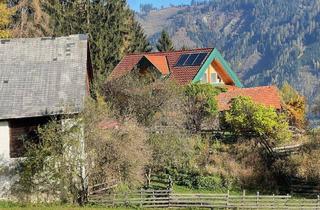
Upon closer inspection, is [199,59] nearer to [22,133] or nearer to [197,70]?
[197,70]

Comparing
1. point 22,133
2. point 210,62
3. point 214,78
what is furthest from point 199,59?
point 22,133

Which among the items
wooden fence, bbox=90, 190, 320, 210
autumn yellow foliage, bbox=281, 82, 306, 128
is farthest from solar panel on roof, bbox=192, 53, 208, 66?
wooden fence, bbox=90, 190, 320, 210

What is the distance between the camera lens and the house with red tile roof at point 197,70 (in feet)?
160

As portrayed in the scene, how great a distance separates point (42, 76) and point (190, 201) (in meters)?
9.79

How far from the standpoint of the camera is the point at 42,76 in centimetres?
2961

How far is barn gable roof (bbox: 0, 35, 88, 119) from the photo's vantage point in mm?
27922

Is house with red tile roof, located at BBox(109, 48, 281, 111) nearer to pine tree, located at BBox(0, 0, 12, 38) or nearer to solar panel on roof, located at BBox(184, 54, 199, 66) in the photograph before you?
solar panel on roof, located at BBox(184, 54, 199, 66)

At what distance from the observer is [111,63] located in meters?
57.2

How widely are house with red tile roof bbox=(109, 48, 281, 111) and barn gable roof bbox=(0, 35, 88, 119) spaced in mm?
16141

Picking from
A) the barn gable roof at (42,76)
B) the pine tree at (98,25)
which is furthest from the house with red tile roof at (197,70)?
the barn gable roof at (42,76)

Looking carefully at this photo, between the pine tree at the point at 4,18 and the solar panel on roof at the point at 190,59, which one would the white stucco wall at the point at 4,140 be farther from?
the solar panel on roof at the point at 190,59

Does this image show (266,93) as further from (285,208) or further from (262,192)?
(285,208)

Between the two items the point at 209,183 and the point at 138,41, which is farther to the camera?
the point at 138,41

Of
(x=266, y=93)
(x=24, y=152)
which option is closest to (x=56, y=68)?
(x=24, y=152)
